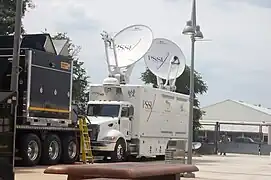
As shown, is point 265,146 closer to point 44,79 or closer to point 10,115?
point 44,79

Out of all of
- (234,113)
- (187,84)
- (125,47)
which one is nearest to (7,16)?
(125,47)

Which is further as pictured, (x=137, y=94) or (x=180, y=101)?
(x=180, y=101)

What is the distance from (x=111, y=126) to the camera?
2742 cm

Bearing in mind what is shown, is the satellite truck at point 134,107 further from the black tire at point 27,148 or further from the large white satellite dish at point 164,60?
the black tire at point 27,148

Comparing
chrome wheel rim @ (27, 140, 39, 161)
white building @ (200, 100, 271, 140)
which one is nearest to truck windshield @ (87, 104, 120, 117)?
chrome wheel rim @ (27, 140, 39, 161)

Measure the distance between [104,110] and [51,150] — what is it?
5.16 metres

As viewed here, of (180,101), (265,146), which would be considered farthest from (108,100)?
(265,146)

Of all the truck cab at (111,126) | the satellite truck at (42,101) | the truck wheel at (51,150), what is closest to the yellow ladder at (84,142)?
the satellite truck at (42,101)

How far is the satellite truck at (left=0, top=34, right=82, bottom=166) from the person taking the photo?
21.8 meters

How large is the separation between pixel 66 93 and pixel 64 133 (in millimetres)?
1724

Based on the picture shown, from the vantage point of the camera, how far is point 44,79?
22.7 m

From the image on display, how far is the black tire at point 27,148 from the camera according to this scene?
21.9m

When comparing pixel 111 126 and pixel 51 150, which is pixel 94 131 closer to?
pixel 111 126

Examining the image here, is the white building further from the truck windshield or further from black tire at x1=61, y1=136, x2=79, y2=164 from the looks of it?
black tire at x1=61, y1=136, x2=79, y2=164
